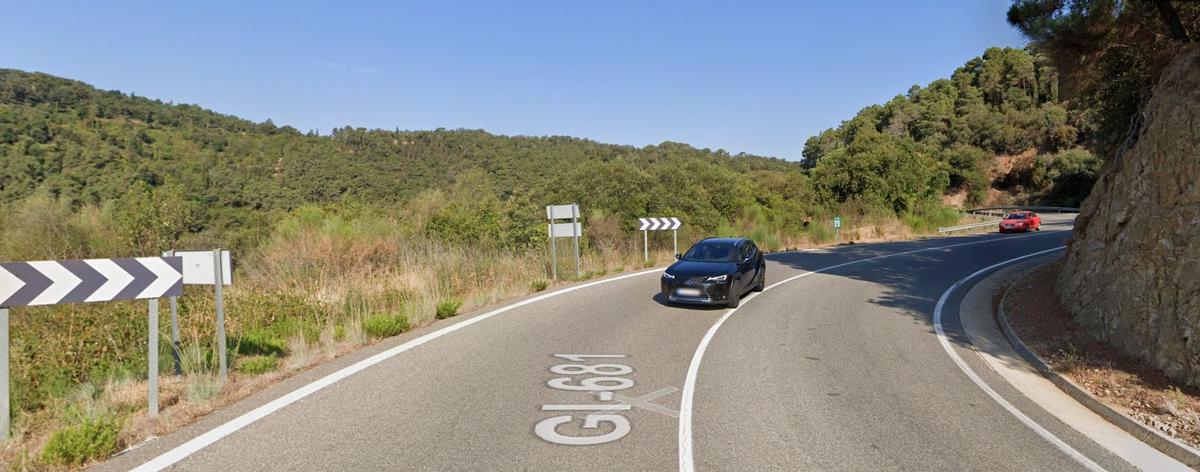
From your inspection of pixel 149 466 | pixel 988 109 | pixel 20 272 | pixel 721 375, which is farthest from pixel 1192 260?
pixel 988 109

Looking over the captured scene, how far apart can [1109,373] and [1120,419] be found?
167 centimetres

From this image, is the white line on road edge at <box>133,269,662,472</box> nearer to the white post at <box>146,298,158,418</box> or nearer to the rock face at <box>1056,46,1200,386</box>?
the white post at <box>146,298,158,418</box>

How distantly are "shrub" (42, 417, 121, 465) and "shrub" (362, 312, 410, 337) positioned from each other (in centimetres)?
442

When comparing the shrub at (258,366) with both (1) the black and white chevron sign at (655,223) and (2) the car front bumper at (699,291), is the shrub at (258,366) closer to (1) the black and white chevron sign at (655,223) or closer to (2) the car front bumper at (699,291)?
(2) the car front bumper at (699,291)

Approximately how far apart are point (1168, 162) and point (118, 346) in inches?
554

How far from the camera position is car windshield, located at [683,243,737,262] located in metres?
13.3

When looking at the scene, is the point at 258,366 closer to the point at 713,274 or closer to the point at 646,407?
the point at 646,407

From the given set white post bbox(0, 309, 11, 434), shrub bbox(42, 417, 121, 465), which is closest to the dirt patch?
shrub bbox(42, 417, 121, 465)

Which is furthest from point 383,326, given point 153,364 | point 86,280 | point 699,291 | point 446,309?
point 699,291

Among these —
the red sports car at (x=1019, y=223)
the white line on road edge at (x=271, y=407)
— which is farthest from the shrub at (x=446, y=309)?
the red sports car at (x=1019, y=223)

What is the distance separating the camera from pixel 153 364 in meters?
5.43

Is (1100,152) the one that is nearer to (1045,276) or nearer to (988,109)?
(1045,276)

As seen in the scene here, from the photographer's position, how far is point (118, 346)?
8219 mm

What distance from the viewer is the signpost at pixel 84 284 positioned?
470 cm
